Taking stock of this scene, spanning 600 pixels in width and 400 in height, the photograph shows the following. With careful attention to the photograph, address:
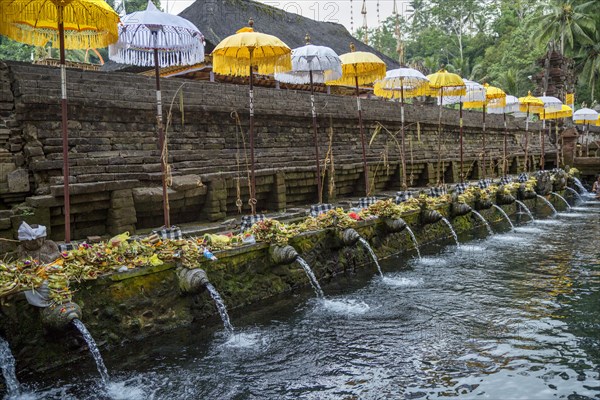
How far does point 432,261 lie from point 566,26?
3064 cm

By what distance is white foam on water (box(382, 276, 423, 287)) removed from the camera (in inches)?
352

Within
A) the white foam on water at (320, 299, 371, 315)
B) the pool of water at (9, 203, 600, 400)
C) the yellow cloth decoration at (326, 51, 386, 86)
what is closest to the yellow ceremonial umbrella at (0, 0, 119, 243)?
the pool of water at (9, 203, 600, 400)

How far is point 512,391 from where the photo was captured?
5.00m

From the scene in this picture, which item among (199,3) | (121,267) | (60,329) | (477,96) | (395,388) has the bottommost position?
(395,388)

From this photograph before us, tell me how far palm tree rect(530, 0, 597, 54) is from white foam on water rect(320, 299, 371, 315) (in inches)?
1278

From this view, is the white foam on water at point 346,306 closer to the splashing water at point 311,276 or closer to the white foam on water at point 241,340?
the splashing water at point 311,276

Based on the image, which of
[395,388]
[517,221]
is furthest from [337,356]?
[517,221]

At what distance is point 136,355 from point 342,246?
4603 millimetres

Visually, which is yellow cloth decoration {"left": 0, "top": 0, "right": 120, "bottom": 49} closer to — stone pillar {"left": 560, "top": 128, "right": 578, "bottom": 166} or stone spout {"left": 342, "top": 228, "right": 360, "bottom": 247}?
stone spout {"left": 342, "top": 228, "right": 360, "bottom": 247}

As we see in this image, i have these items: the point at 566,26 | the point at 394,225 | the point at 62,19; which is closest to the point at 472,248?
the point at 394,225

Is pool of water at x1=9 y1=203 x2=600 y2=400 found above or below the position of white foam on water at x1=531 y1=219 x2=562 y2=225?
below

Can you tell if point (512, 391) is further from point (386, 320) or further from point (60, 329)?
point (60, 329)

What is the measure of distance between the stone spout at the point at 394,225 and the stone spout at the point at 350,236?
4.94 ft

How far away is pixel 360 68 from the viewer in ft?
39.5
